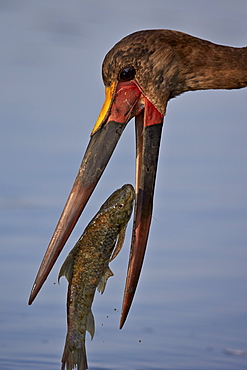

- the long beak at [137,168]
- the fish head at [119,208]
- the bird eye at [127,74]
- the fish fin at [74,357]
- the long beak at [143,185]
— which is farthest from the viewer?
the bird eye at [127,74]

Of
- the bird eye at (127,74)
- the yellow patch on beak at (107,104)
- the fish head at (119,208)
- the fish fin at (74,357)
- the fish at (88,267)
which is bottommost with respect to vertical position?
the fish fin at (74,357)

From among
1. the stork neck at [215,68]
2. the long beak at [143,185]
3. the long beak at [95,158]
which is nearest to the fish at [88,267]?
the long beak at [95,158]

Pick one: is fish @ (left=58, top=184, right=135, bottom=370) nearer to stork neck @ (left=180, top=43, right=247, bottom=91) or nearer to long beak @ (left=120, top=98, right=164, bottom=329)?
long beak @ (left=120, top=98, right=164, bottom=329)

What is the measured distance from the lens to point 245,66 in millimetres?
6926

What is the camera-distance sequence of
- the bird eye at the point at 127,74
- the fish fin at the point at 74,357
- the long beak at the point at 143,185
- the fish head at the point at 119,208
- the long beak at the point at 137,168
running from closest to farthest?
the fish fin at the point at 74,357
the fish head at the point at 119,208
the long beak at the point at 137,168
the long beak at the point at 143,185
the bird eye at the point at 127,74

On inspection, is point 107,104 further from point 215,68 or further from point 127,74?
point 215,68

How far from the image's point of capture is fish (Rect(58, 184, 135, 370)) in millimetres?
6316

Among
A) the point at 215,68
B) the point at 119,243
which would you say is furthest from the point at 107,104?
the point at 119,243

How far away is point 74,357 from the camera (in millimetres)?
6273

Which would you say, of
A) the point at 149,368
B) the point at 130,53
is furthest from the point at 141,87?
the point at 149,368

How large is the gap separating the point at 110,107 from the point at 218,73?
26.6 inches

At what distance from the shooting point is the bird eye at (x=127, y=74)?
6832mm

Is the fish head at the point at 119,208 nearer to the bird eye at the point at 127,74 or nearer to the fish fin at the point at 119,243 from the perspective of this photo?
the fish fin at the point at 119,243

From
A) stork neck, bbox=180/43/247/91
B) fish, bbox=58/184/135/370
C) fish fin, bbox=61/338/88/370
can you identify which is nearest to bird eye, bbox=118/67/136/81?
stork neck, bbox=180/43/247/91
